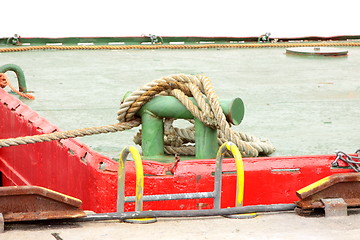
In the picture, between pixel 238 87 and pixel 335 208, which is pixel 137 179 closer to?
pixel 335 208

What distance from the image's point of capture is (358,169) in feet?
14.3

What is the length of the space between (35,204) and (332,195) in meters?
1.49

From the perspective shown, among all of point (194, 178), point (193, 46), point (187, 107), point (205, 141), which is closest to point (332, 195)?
point (194, 178)

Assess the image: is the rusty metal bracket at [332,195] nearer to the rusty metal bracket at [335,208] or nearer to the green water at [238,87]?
the rusty metal bracket at [335,208]

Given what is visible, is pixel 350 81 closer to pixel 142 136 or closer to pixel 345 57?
pixel 345 57

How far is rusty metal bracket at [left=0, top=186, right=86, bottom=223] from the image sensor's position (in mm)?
3666

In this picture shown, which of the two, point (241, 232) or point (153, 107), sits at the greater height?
point (153, 107)

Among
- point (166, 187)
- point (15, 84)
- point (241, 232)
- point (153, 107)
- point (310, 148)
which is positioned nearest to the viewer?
point (241, 232)

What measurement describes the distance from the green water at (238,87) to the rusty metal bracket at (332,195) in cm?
120

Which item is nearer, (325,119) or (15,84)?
(325,119)

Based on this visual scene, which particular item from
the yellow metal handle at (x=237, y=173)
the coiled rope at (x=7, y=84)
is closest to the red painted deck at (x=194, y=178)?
the yellow metal handle at (x=237, y=173)

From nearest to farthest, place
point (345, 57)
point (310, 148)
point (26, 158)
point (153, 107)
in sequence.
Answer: point (153, 107)
point (310, 148)
point (26, 158)
point (345, 57)

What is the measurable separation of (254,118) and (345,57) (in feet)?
16.7

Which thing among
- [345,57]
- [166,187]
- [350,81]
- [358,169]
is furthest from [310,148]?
[345,57]
